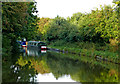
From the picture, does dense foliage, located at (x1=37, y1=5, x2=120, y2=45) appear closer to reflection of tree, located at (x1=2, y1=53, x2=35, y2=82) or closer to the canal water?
the canal water

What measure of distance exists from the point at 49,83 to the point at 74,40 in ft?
103

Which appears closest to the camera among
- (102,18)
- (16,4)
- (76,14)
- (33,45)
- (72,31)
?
(16,4)

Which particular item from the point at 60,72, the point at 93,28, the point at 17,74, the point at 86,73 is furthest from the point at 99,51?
the point at 17,74

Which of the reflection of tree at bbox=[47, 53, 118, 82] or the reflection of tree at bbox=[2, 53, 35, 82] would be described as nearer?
the reflection of tree at bbox=[2, 53, 35, 82]

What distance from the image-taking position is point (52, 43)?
51656mm

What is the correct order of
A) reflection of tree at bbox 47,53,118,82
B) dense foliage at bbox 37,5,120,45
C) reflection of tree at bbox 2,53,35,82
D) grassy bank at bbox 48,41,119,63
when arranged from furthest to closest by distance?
1. dense foliage at bbox 37,5,120,45
2. grassy bank at bbox 48,41,119,63
3. reflection of tree at bbox 47,53,118,82
4. reflection of tree at bbox 2,53,35,82

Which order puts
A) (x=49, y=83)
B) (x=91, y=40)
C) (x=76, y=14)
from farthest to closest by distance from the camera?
(x=76, y=14), (x=91, y=40), (x=49, y=83)

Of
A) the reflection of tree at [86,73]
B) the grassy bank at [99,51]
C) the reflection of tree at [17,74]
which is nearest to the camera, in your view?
the reflection of tree at [17,74]

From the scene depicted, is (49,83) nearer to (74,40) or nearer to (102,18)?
(102,18)

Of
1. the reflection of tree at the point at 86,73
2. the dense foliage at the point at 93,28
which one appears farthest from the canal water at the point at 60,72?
the dense foliage at the point at 93,28

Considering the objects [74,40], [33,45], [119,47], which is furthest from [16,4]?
[33,45]

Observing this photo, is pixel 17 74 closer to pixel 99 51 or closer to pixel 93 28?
pixel 99 51

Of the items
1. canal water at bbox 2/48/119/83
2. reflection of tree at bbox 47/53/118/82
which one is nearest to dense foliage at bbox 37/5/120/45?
canal water at bbox 2/48/119/83

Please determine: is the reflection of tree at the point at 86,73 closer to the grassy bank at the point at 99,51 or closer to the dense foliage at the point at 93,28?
the grassy bank at the point at 99,51
